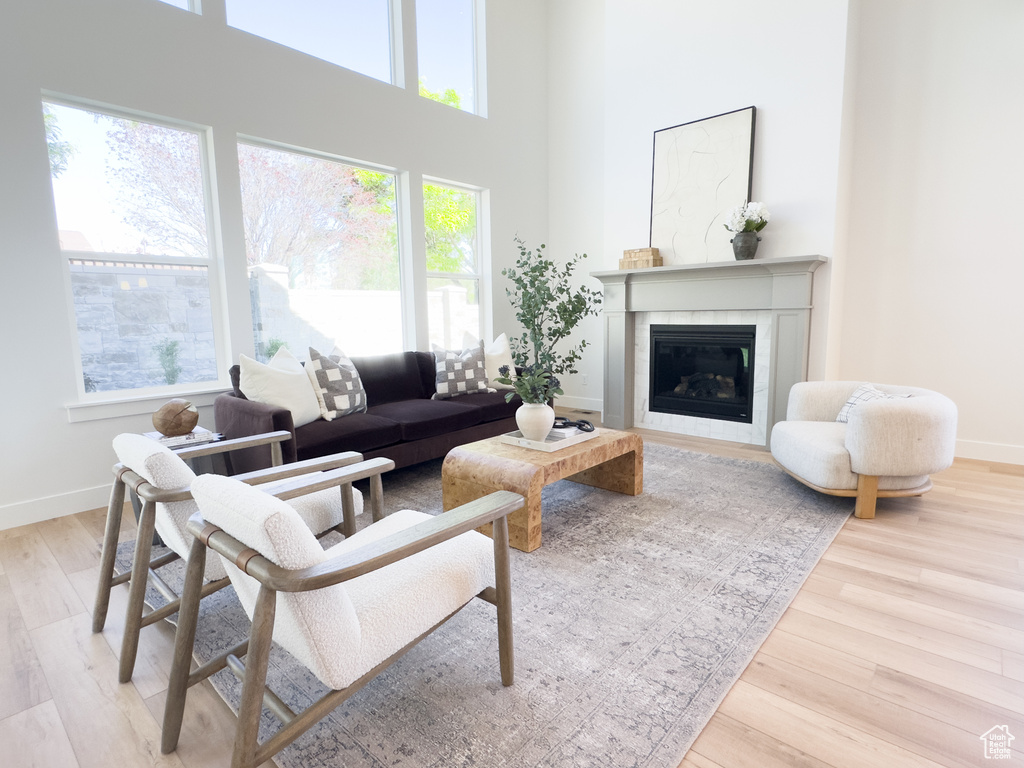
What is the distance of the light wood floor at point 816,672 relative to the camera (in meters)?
1.34

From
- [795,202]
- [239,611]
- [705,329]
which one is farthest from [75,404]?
[795,202]

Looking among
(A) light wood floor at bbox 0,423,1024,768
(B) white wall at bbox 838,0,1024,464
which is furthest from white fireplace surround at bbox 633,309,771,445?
(A) light wood floor at bbox 0,423,1024,768

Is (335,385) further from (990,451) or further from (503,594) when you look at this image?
(990,451)

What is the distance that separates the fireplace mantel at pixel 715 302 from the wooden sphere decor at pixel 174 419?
11.4 feet

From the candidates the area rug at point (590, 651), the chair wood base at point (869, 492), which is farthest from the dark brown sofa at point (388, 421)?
the chair wood base at point (869, 492)

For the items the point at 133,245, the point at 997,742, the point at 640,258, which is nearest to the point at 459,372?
the point at 640,258

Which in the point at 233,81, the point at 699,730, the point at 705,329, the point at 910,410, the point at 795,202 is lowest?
the point at 699,730

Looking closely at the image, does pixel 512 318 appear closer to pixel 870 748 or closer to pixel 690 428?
pixel 690 428

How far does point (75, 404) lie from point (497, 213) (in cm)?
374

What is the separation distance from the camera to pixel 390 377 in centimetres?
405

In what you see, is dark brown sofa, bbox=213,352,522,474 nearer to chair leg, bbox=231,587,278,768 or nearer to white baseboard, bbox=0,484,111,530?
white baseboard, bbox=0,484,111,530

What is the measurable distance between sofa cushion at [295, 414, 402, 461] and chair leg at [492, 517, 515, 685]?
1.62m

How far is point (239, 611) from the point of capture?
1.98 metres

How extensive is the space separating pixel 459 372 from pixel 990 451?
3857 millimetres
